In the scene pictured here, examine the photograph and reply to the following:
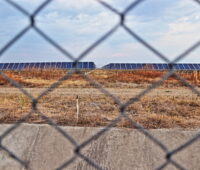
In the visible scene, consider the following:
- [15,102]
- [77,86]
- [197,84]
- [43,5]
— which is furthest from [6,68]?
[43,5]

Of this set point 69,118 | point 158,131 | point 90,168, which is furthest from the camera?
point 69,118

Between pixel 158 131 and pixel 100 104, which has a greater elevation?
pixel 100 104

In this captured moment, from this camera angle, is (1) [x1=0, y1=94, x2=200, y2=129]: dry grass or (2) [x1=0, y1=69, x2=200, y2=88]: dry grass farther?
(2) [x1=0, y1=69, x2=200, y2=88]: dry grass

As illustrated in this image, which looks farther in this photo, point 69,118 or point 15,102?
point 15,102

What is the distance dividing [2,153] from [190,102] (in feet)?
17.4

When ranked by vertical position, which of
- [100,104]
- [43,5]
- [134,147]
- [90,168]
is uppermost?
[100,104]

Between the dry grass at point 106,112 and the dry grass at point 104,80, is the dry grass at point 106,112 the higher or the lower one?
the lower one

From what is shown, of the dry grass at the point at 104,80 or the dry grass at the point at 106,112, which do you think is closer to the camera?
the dry grass at the point at 106,112

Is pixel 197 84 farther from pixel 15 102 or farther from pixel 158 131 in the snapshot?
pixel 158 131

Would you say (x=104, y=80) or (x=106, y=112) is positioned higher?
(x=104, y=80)

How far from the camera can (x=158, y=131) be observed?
3262 millimetres

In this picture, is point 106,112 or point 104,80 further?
point 104,80

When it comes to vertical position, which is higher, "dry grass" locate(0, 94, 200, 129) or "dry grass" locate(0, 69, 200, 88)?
→ "dry grass" locate(0, 69, 200, 88)

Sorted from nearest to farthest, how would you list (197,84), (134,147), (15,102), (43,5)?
(43,5) → (134,147) → (15,102) → (197,84)
